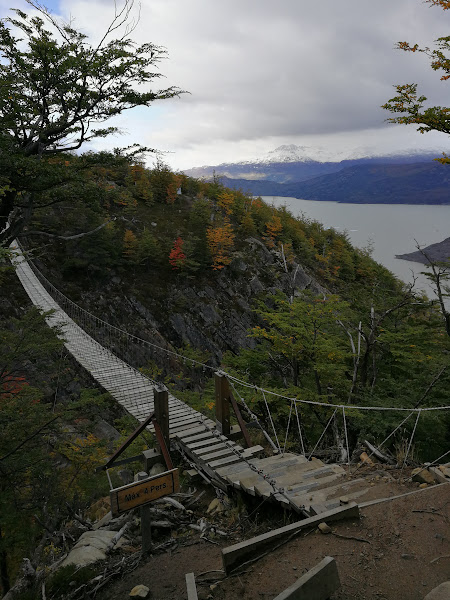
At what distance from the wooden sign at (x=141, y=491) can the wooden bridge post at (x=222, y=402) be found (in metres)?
2.02

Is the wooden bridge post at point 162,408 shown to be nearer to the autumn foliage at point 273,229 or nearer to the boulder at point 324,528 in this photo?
the boulder at point 324,528

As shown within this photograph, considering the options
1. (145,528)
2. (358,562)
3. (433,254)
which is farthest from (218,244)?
(433,254)

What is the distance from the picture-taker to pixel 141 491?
350cm

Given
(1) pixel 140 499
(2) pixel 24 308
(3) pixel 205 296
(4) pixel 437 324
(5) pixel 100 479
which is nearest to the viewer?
(1) pixel 140 499

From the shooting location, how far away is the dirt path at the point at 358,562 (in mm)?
2611

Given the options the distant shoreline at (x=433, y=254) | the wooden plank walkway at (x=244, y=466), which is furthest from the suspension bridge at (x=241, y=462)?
Result: the distant shoreline at (x=433, y=254)

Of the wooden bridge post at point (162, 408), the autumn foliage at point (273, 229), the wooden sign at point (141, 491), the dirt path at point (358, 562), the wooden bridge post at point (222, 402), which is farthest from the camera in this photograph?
the autumn foliage at point (273, 229)

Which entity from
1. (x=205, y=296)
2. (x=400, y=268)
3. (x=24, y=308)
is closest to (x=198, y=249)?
(x=205, y=296)

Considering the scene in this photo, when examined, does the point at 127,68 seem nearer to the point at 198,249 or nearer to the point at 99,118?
the point at 99,118

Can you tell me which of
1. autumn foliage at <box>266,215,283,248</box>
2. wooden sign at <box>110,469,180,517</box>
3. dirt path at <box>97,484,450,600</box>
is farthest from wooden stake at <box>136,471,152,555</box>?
autumn foliage at <box>266,215,283,248</box>

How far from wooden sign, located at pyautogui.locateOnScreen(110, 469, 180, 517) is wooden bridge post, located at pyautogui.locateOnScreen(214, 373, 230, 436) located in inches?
79.6

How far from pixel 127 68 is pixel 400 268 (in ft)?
160

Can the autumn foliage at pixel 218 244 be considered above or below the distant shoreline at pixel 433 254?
above

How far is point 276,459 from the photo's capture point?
5.06m
